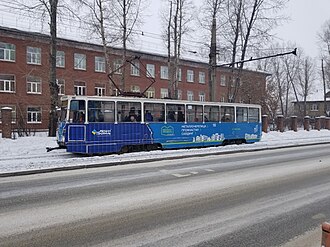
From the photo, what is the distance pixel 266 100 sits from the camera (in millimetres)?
45469

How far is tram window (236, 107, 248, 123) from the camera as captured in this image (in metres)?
22.3

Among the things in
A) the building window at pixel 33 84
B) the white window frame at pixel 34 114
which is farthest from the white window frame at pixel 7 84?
the white window frame at pixel 34 114

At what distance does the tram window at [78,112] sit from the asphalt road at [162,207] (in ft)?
15.4

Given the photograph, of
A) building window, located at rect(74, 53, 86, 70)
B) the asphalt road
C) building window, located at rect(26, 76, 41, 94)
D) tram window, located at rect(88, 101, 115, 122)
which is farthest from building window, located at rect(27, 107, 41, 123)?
the asphalt road

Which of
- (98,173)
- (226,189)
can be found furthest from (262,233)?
(98,173)

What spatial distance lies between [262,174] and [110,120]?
8.03 meters

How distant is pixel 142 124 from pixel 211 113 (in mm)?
5282

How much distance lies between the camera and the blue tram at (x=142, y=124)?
1556 centimetres

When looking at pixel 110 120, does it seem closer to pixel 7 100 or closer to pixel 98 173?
pixel 98 173

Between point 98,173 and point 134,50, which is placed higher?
point 134,50

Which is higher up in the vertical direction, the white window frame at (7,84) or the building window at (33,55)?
the building window at (33,55)

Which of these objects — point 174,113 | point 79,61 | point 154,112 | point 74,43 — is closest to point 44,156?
point 154,112

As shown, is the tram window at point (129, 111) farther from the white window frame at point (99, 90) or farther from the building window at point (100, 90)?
the building window at point (100, 90)

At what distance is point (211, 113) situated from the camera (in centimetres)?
2078
